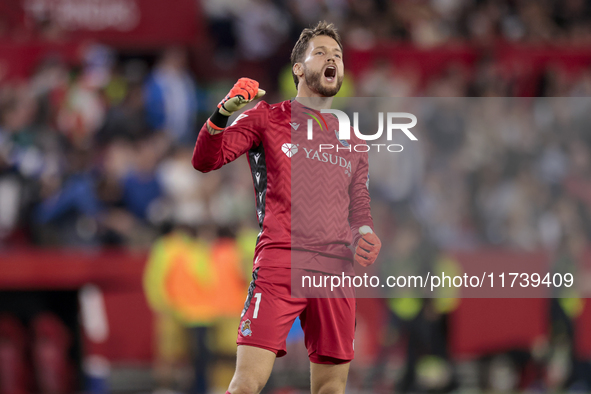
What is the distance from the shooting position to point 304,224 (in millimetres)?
4125

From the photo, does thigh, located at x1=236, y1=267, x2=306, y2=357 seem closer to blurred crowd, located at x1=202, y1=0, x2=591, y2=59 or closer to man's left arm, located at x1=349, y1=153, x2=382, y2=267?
man's left arm, located at x1=349, y1=153, x2=382, y2=267

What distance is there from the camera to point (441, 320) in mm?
8555

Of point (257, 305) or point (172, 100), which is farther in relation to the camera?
point (172, 100)

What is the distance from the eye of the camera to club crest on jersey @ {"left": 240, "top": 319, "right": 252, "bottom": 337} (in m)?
3.97

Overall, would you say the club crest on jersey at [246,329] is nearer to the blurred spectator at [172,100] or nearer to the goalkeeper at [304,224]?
the goalkeeper at [304,224]

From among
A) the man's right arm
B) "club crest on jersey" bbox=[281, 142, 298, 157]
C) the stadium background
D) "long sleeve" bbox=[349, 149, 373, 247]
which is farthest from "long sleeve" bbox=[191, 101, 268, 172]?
the stadium background

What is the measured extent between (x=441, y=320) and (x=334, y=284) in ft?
15.4

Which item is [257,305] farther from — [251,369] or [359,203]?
[359,203]

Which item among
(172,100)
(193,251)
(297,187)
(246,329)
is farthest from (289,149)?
(172,100)

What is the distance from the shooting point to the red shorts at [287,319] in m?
3.96

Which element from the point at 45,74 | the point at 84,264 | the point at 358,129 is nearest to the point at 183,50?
the point at 45,74

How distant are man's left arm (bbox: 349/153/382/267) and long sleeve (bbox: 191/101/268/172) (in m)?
0.58

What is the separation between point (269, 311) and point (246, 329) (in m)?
0.14

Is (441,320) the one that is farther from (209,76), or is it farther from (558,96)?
(209,76)
